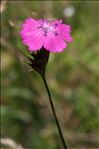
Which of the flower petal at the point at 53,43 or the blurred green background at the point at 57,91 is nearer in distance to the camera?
the flower petal at the point at 53,43

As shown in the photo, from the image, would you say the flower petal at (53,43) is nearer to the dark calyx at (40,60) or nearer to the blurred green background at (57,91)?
the dark calyx at (40,60)

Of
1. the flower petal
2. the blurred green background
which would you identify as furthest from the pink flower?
the blurred green background

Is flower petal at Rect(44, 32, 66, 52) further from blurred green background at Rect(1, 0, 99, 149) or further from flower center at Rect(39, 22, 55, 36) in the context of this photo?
blurred green background at Rect(1, 0, 99, 149)

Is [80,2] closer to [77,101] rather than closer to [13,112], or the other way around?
[77,101]

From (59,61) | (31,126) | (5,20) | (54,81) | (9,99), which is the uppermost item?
(5,20)

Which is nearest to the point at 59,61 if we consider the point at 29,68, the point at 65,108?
the point at 65,108

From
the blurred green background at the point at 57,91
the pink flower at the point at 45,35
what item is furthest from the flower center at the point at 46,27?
the blurred green background at the point at 57,91
